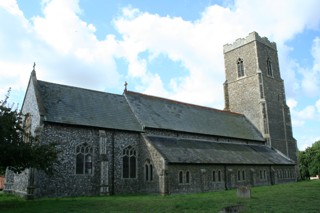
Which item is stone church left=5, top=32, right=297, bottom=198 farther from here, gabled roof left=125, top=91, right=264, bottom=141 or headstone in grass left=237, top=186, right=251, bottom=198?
headstone in grass left=237, top=186, right=251, bottom=198

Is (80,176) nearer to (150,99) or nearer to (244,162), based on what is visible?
(150,99)

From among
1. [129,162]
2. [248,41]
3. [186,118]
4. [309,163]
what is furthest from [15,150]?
[309,163]

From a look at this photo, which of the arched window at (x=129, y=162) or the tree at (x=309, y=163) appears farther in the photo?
the tree at (x=309, y=163)

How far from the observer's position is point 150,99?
114 feet

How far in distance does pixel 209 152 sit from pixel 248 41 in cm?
2290

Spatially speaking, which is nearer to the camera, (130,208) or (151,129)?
(130,208)

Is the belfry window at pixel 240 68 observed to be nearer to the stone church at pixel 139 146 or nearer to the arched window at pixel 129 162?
the stone church at pixel 139 146

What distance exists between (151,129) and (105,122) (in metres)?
4.77

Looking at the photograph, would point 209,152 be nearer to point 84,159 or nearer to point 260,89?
point 84,159

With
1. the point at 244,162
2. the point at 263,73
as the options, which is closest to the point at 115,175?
the point at 244,162

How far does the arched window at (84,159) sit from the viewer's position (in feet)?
82.2

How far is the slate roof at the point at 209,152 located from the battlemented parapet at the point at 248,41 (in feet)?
54.5

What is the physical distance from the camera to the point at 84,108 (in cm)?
2812

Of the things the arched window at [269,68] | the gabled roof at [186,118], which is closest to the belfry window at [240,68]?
the arched window at [269,68]
